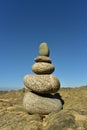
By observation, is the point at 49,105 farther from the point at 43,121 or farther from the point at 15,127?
the point at 15,127

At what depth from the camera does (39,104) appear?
50.2ft

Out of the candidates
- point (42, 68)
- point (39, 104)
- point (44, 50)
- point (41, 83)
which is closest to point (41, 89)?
point (41, 83)

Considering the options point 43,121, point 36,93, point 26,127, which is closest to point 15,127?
point 26,127

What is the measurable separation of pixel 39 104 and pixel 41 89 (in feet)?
3.19

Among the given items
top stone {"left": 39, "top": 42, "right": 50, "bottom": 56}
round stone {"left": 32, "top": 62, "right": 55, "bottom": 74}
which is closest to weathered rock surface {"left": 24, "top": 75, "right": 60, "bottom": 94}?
round stone {"left": 32, "top": 62, "right": 55, "bottom": 74}

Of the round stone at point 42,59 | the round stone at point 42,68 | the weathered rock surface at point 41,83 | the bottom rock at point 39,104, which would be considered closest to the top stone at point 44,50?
the round stone at point 42,59

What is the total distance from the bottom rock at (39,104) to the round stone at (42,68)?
63.9 inches

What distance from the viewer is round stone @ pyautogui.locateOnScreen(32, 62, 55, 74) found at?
52.9ft

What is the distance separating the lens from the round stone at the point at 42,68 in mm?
16125

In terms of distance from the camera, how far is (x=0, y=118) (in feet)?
46.6

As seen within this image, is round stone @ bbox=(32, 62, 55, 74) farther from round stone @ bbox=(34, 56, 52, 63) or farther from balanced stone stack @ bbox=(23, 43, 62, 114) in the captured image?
round stone @ bbox=(34, 56, 52, 63)

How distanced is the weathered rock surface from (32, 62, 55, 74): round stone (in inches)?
17.9

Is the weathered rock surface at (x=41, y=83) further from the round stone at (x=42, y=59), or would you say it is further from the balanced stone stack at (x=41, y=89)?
the round stone at (x=42, y=59)

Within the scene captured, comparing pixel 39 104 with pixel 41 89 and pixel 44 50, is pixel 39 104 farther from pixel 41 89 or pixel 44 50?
pixel 44 50
